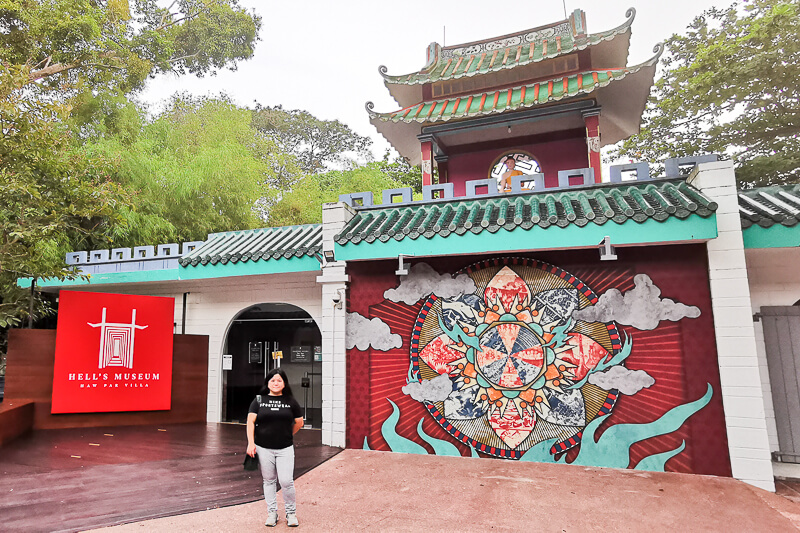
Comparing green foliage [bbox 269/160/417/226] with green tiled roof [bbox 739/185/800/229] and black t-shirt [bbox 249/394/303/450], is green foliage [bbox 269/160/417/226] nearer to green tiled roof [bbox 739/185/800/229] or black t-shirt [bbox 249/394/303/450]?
green tiled roof [bbox 739/185/800/229]

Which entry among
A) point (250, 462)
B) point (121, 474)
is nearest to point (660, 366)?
point (250, 462)

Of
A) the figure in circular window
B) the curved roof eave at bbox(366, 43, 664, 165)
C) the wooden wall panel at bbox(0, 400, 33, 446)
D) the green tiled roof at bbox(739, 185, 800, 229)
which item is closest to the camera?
the green tiled roof at bbox(739, 185, 800, 229)

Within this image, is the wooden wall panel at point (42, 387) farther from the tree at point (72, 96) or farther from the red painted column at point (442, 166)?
the red painted column at point (442, 166)

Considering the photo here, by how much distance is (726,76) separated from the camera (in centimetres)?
1362

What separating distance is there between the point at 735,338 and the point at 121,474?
7.10m

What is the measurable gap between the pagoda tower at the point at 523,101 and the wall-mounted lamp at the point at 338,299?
2693mm

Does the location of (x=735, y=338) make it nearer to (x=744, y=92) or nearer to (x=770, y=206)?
(x=770, y=206)

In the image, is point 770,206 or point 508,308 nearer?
point 770,206

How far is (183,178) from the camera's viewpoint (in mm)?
11992

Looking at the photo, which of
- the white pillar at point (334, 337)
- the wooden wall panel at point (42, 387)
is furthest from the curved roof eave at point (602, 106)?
the wooden wall panel at point (42, 387)

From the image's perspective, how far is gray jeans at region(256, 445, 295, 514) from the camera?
3.73 meters

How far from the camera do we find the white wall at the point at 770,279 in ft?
18.5

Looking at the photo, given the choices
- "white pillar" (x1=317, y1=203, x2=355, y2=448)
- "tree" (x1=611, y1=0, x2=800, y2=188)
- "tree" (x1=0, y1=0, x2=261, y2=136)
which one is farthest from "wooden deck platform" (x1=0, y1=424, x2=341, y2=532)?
"tree" (x1=611, y1=0, x2=800, y2=188)

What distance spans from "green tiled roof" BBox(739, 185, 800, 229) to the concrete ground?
2900 mm
